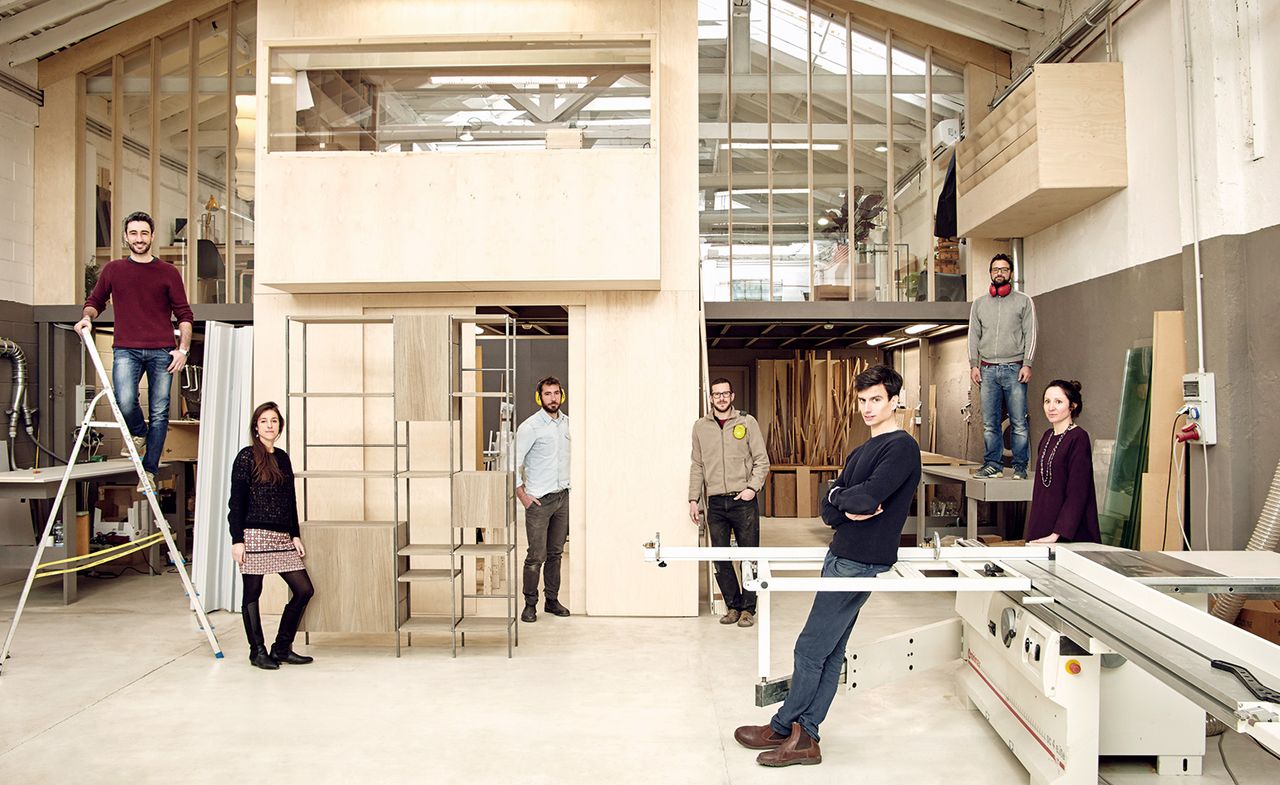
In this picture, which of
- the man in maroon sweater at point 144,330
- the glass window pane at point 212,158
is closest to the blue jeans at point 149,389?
the man in maroon sweater at point 144,330

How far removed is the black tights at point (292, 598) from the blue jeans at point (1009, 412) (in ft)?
16.4

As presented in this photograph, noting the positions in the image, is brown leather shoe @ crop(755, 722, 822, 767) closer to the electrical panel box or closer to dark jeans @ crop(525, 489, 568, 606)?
dark jeans @ crop(525, 489, 568, 606)

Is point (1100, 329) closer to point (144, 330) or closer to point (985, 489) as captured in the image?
point (985, 489)

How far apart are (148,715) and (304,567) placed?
117 cm

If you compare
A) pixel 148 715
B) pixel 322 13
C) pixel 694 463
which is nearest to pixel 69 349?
pixel 322 13

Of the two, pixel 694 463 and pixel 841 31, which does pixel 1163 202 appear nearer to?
pixel 694 463

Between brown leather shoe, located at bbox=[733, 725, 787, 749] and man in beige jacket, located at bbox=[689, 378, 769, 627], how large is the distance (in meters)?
1.96

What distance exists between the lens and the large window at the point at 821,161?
8609 mm

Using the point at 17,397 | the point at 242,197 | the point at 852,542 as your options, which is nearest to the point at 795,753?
the point at 852,542

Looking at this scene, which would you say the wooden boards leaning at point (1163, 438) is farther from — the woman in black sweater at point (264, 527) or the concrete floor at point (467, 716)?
the woman in black sweater at point (264, 527)

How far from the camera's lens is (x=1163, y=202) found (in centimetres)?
576

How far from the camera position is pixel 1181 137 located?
5367mm

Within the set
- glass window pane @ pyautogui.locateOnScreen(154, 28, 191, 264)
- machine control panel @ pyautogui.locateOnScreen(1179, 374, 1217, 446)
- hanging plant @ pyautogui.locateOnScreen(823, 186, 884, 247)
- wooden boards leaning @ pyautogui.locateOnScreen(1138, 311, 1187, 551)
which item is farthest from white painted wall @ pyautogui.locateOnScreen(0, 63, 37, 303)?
machine control panel @ pyautogui.locateOnScreen(1179, 374, 1217, 446)

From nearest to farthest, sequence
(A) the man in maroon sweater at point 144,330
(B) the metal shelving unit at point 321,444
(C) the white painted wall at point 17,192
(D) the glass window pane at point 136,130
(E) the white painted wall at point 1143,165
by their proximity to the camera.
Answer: (A) the man in maroon sweater at point 144,330 < (B) the metal shelving unit at point 321,444 < (E) the white painted wall at point 1143,165 < (C) the white painted wall at point 17,192 < (D) the glass window pane at point 136,130
